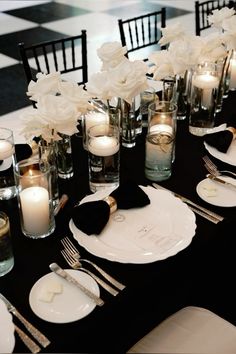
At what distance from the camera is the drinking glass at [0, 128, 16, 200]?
4.52 feet

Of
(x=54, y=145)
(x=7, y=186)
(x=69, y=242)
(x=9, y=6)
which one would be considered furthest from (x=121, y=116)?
(x=9, y=6)

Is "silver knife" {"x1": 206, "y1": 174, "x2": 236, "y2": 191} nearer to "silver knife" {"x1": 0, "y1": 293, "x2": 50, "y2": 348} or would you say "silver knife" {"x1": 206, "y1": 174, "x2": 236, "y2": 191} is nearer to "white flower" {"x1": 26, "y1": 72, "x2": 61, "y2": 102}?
"white flower" {"x1": 26, "y1": 72, "x2": 61, "y2": 102}

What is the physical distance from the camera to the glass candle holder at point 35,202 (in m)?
1.18

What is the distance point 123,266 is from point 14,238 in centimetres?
31

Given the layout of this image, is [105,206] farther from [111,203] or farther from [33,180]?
[33,180]

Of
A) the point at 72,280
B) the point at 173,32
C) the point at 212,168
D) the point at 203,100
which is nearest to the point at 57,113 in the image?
the point at 72,280

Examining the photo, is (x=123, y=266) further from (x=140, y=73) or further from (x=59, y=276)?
(x=140, y=73)

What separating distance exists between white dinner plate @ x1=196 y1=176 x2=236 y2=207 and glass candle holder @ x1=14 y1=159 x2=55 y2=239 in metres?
0.47

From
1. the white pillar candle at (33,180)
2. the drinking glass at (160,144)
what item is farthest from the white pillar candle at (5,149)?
the drinking glass at (160,144)

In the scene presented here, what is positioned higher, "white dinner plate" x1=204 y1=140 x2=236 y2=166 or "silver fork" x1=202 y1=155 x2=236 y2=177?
"white dinner plate" x1=204 y1=140 x2=236 y2=166

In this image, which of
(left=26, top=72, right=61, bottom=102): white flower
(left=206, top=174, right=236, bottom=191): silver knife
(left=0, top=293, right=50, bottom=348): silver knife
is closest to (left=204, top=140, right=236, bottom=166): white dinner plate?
(left=206, top=174, right=236, bottom=191): silver knife

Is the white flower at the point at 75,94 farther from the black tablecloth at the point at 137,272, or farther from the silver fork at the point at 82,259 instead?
the silver fork at the point at 82,259

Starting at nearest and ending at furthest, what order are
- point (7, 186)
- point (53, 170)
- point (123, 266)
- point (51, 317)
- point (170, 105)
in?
point (51, 317), point (123, 266), point (53, 170), point (7, 186), point (170, 105)

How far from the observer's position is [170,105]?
157 centimetres
